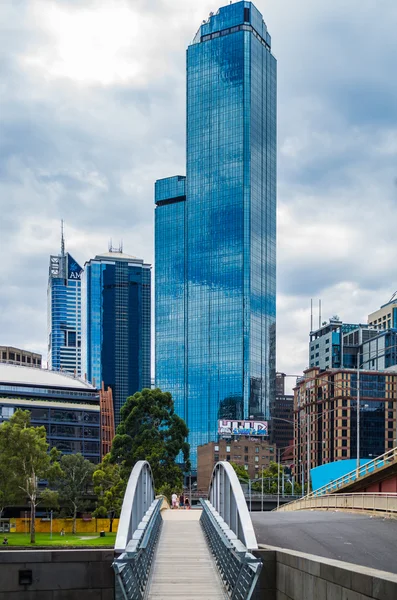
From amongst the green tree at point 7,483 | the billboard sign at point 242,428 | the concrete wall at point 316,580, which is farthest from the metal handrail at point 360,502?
the billboard sign at point 242,428

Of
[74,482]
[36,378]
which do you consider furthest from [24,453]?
[36,378]

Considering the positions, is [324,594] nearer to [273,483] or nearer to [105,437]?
[273,483]

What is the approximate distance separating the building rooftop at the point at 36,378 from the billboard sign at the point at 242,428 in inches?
1819

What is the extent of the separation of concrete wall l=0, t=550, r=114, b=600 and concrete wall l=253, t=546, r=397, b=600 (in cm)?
311

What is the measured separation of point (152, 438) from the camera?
71.3 m

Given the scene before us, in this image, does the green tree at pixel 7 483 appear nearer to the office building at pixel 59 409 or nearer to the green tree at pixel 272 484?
the office building at pixel 59 409

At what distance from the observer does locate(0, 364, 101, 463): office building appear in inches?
5325

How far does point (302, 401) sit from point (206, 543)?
162 meters

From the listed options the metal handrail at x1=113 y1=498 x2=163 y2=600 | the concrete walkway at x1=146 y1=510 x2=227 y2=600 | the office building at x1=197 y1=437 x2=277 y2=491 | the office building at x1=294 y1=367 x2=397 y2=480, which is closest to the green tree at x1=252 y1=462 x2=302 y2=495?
the office building at x1=294 y1=367 x2=397 y2=480

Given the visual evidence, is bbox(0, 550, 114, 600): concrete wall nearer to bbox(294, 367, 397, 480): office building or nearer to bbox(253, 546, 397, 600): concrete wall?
bbox(253, 546, 397, 600): concrete wall

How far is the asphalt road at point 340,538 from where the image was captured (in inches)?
741

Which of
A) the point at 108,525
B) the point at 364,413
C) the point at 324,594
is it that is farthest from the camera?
the point at 364,413

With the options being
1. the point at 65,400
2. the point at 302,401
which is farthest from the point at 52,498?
the point at 302,401

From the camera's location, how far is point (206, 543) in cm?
2253
